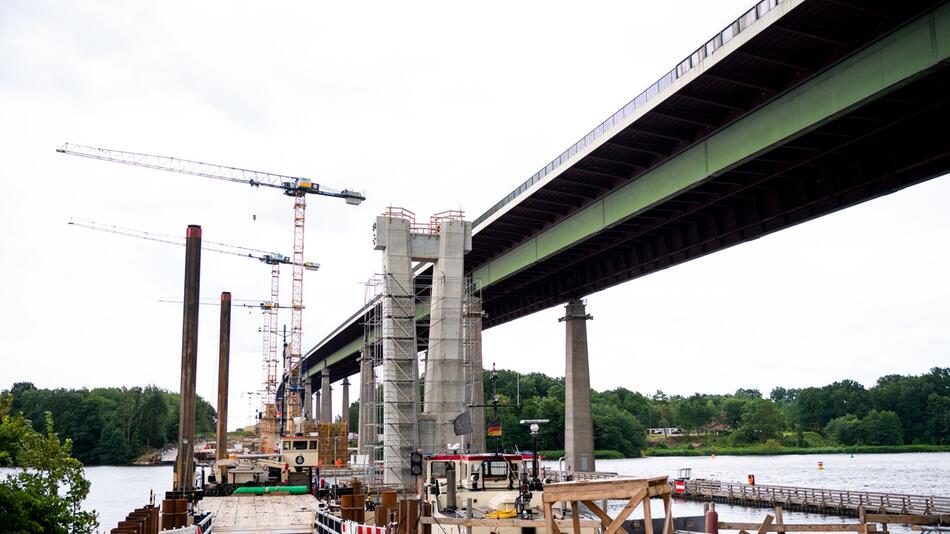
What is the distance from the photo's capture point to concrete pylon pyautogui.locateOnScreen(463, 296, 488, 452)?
203ft

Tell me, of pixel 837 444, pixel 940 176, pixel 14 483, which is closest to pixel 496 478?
pixel 14 483

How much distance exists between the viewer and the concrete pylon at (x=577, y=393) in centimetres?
6900

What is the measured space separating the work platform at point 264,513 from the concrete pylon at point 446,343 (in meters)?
12.6

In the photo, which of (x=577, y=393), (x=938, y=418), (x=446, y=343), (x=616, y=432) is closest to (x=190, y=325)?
(x=446, y=343)

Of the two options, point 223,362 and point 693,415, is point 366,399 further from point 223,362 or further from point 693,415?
point 693,415

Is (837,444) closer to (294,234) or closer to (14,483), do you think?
(294,234)

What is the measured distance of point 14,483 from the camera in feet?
79.5

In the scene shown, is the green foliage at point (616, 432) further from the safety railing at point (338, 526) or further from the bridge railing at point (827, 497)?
the safety railing at point (338, 526)

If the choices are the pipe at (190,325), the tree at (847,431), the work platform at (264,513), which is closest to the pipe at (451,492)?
the work platform at (264,513)

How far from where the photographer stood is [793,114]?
3353 centimetres

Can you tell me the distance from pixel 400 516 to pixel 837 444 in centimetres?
15846

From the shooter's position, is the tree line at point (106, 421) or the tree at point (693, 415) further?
the tree at point (693, 415)

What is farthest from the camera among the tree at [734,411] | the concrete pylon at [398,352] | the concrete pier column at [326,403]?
the tree at [734,411]

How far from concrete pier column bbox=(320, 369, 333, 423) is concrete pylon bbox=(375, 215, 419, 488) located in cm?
10432
